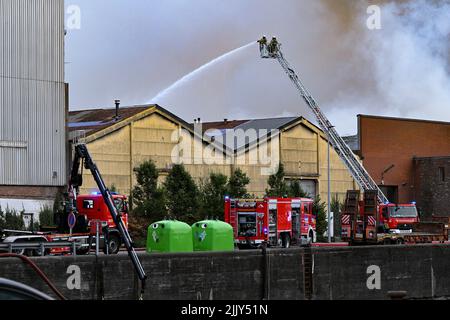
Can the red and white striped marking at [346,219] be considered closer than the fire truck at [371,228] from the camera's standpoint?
No

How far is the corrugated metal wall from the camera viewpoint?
55906 millimetres

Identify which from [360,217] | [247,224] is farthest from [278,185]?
[360,217]

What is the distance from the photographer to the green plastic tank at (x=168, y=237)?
33875mm

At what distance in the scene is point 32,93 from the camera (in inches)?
2249

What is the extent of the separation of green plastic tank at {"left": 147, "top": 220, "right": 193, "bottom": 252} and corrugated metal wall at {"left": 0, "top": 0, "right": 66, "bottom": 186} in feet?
77.0

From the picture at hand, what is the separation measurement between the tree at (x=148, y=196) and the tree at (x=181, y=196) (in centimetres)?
88

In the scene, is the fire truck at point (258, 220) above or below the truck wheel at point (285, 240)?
above

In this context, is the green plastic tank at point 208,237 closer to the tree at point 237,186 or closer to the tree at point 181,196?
the tree at point 181,196

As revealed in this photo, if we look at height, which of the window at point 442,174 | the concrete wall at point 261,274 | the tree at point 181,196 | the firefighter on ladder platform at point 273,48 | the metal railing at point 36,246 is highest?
the firefighter on ladder platform at point 273,48

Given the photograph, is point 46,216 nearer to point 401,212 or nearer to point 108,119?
point 108,119

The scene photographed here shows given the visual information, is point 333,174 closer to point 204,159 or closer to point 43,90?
point 204,159

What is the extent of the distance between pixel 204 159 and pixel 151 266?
165ft

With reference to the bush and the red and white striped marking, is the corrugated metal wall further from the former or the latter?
the bush

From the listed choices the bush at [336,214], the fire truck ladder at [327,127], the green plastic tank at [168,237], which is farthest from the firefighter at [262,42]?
Answer: the green plastic tank at [168,237]
